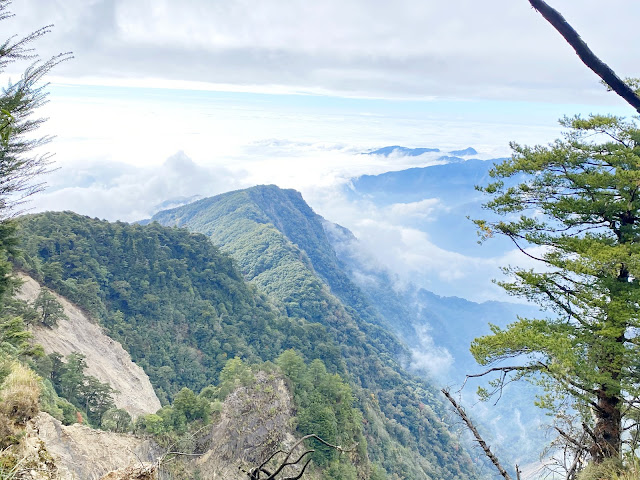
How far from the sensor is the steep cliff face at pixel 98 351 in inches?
1132

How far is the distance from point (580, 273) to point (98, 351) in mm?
35086

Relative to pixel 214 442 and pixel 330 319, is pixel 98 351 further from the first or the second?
pixel 330 319

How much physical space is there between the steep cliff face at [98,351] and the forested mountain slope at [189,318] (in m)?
2.54

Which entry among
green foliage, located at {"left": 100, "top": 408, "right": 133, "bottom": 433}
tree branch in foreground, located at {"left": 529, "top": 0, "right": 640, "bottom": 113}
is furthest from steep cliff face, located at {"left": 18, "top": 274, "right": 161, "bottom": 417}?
tree branch in foreground, located at {"left": 529, "top": 0, "right": 640, "bottom": 113}

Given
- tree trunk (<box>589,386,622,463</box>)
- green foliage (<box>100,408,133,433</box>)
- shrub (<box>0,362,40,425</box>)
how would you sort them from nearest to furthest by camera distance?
1. shrub (<box>0,362,40,425</box>)
2. tree trunk (<box>589,386,622,463</box>)
3. green foliage (<box>100,408,133,433</box>)

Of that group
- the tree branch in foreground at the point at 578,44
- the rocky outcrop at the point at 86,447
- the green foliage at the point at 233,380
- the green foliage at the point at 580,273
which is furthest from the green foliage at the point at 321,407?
the tree branch in foreground at the point at 578,44

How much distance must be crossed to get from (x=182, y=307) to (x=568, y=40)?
55.6 m

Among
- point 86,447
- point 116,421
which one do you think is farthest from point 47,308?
point 86,447

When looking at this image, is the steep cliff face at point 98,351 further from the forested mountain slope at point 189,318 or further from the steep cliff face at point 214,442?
the steep cliff face at point 214,442

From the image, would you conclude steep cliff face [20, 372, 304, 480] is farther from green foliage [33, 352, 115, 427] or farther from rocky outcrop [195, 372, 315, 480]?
green foliage [33, 352, 115, 427]

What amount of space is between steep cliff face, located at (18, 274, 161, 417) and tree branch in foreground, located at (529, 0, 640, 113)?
31.0 metres

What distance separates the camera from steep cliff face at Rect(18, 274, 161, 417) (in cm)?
2875

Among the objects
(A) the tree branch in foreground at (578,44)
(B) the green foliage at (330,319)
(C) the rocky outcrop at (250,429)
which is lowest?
(B) the green foliage at (330,319)

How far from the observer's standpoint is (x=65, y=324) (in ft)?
104
